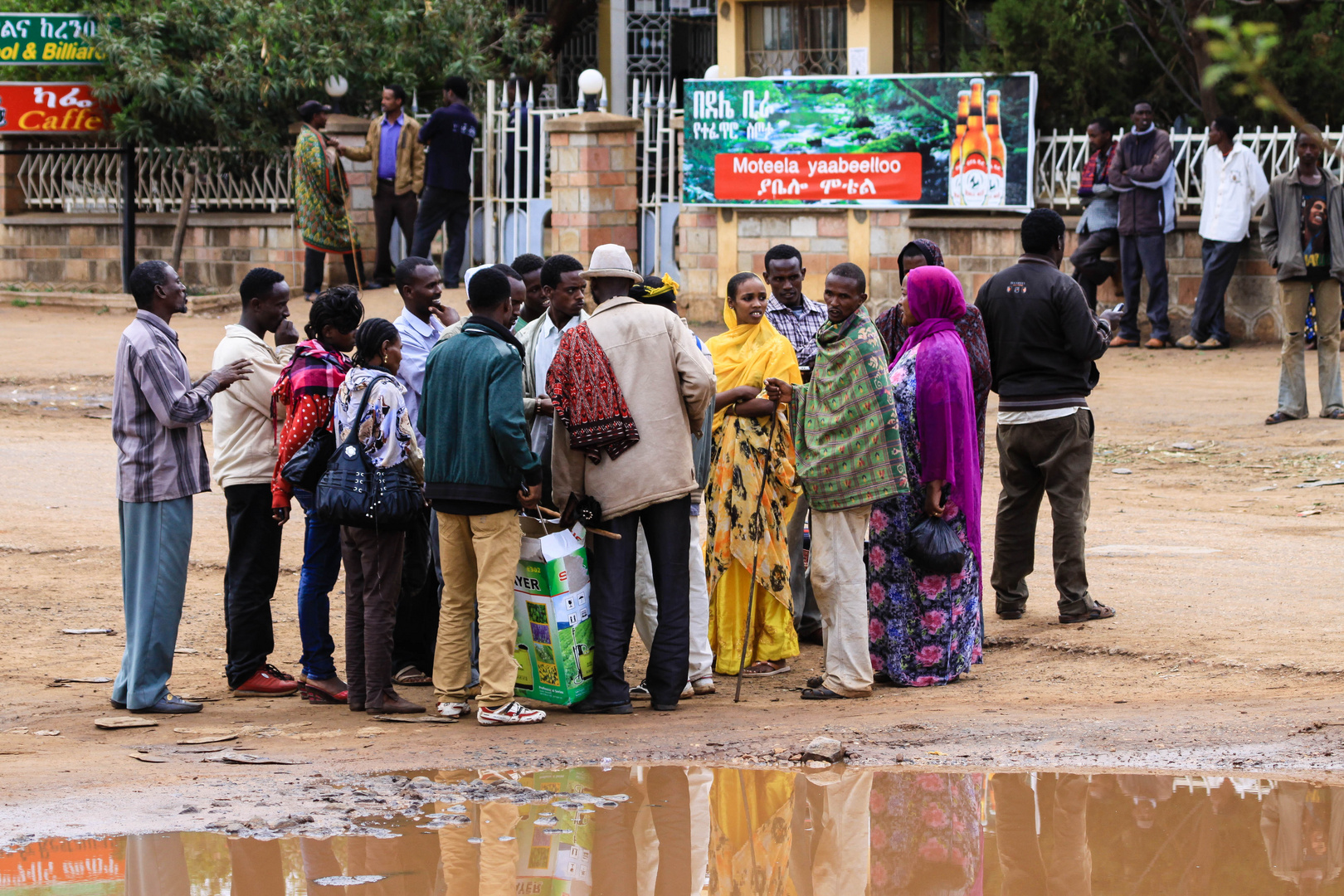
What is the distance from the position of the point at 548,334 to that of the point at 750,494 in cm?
109

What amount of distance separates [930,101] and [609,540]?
34.7ft

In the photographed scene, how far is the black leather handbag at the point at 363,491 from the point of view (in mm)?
5586

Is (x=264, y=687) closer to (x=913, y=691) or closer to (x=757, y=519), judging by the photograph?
(x=757, y=519)

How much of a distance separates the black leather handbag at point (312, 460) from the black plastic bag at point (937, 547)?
2333 mm

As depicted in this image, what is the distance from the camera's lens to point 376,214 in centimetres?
1636

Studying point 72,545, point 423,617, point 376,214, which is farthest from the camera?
point 376,214

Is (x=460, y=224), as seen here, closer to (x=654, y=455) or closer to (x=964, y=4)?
(x=964, y=4)

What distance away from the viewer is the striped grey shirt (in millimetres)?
5645

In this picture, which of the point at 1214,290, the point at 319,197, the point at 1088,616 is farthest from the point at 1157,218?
the point at 319,197

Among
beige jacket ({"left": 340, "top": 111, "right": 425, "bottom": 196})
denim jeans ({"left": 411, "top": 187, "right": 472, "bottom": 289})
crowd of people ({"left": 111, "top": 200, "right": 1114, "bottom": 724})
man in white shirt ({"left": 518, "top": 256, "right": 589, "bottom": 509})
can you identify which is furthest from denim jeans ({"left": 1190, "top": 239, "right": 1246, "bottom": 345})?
man in white shirt ({"left": 518, "top": 256, "right": 589, "bottom": 509})

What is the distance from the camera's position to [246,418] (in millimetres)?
6086

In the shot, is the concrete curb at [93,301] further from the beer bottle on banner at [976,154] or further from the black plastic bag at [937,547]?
the black plastic bag at [937,547]

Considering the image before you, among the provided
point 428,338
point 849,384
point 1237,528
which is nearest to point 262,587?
point 428,338

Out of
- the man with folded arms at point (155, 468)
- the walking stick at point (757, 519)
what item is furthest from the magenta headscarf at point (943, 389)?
the man with folded arms at point (155, 468)
